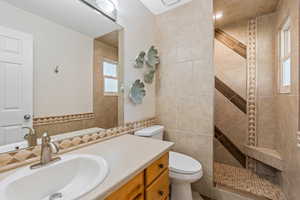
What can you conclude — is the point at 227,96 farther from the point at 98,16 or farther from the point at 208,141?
the point at 98,16

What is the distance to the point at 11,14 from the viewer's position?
709 millimetres

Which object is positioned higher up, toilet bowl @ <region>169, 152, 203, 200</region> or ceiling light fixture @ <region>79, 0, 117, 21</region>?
ceiling light fixture @ <region>79, 0, 117, 21</region>

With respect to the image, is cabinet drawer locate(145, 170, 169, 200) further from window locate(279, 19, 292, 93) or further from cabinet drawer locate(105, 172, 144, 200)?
window locate(279, 19, 292, 93)

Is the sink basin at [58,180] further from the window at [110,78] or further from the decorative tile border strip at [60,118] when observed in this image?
the window at [110,78]

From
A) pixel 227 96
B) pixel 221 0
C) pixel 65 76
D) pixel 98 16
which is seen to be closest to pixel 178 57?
pixel 221 0

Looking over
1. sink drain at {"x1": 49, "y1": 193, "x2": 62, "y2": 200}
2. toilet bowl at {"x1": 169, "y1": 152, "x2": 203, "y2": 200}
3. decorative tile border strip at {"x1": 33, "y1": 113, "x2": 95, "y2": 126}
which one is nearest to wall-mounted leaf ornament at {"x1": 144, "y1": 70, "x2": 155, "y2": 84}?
decorative tile border strip at {"x1": 33, "y1": 113, "x2": 95, "y2": 126}

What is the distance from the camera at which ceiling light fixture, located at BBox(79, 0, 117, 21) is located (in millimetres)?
1077

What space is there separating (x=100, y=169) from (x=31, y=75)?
681 mm

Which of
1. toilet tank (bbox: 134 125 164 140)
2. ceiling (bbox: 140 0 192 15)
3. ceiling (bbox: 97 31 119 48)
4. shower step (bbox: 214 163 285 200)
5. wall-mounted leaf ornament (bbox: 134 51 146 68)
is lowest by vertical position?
shower step (bbox: 214 163 285 200)

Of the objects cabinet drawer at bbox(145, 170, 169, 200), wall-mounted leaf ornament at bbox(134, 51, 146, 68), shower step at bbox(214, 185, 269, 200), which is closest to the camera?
cabinet drawer at bbox(145, 170, 169, 200)

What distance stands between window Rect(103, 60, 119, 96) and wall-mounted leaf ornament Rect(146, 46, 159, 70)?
50 cm

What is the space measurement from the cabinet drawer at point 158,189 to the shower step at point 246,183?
0.93 metres

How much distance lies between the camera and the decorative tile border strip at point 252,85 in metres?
1.93

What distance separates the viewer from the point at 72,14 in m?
0.97
